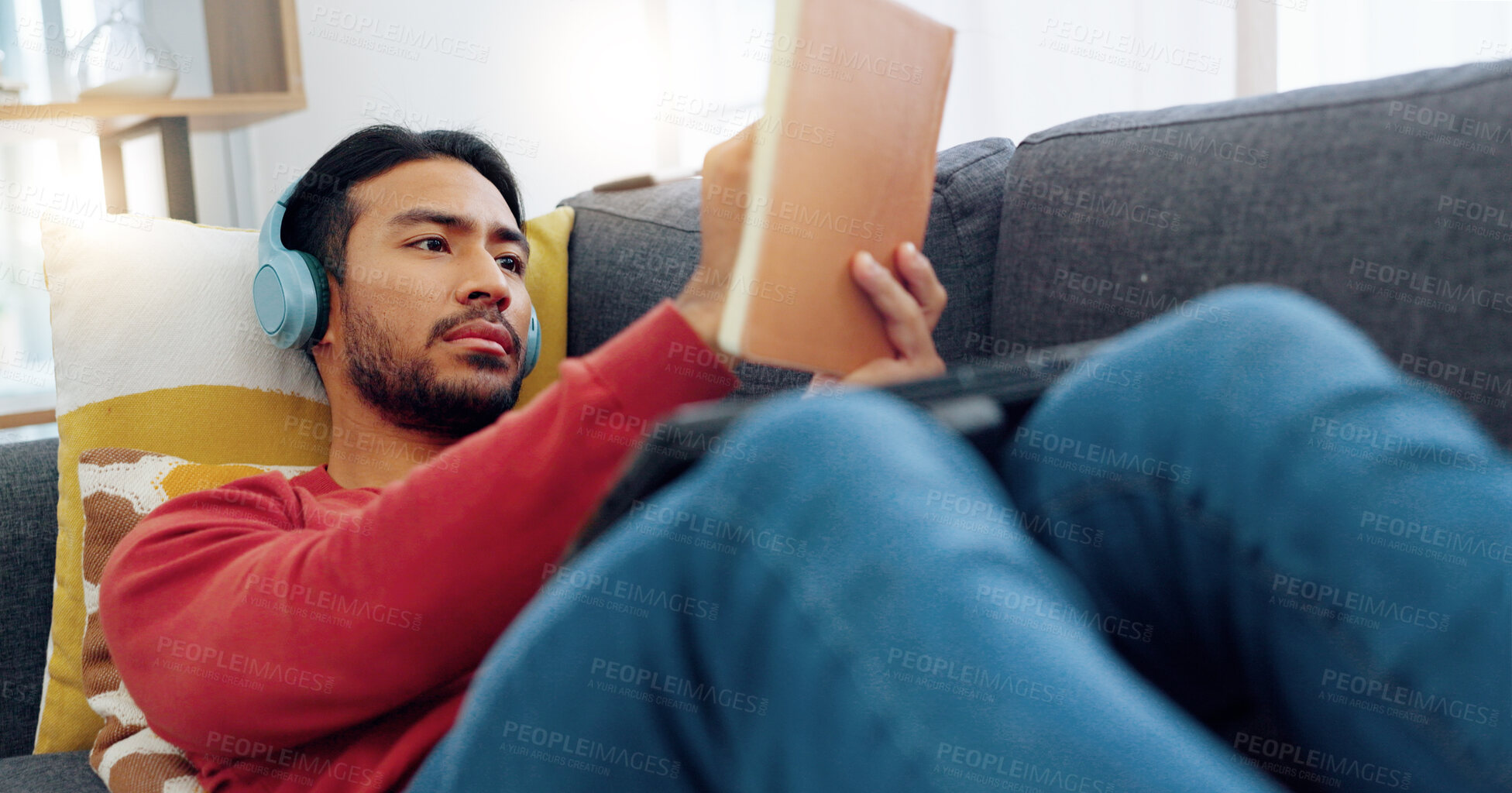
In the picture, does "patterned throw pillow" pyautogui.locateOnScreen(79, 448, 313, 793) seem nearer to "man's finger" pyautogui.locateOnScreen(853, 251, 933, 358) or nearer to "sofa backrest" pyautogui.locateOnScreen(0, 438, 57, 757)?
"sofa backrest" pyautogui.locateOnScreen(0, 438, 57, 757)

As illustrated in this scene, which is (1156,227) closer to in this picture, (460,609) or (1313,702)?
(1313,702)

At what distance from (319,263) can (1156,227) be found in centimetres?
93

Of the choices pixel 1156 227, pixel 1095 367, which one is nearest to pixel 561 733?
pixel 1095 367

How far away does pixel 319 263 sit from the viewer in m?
1.17

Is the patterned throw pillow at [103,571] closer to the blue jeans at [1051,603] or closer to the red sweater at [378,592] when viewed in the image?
the red sweater at [378,592]

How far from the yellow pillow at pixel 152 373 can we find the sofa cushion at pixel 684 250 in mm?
387

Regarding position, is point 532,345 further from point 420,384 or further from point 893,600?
point 893,600

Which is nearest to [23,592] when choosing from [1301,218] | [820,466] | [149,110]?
[149,110]

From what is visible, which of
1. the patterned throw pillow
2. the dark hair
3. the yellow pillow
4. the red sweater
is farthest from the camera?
the dark hair

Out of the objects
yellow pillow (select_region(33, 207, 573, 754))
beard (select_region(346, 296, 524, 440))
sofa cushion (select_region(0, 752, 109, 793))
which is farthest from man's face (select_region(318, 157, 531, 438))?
sofa cushion (select_region(0, 752, 109, 793))

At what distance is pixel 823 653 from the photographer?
1.32 feet

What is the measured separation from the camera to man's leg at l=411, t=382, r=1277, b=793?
1.19ft

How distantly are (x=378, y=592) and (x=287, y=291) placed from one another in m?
0.59

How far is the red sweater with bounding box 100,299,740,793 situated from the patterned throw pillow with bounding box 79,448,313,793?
147 mm
